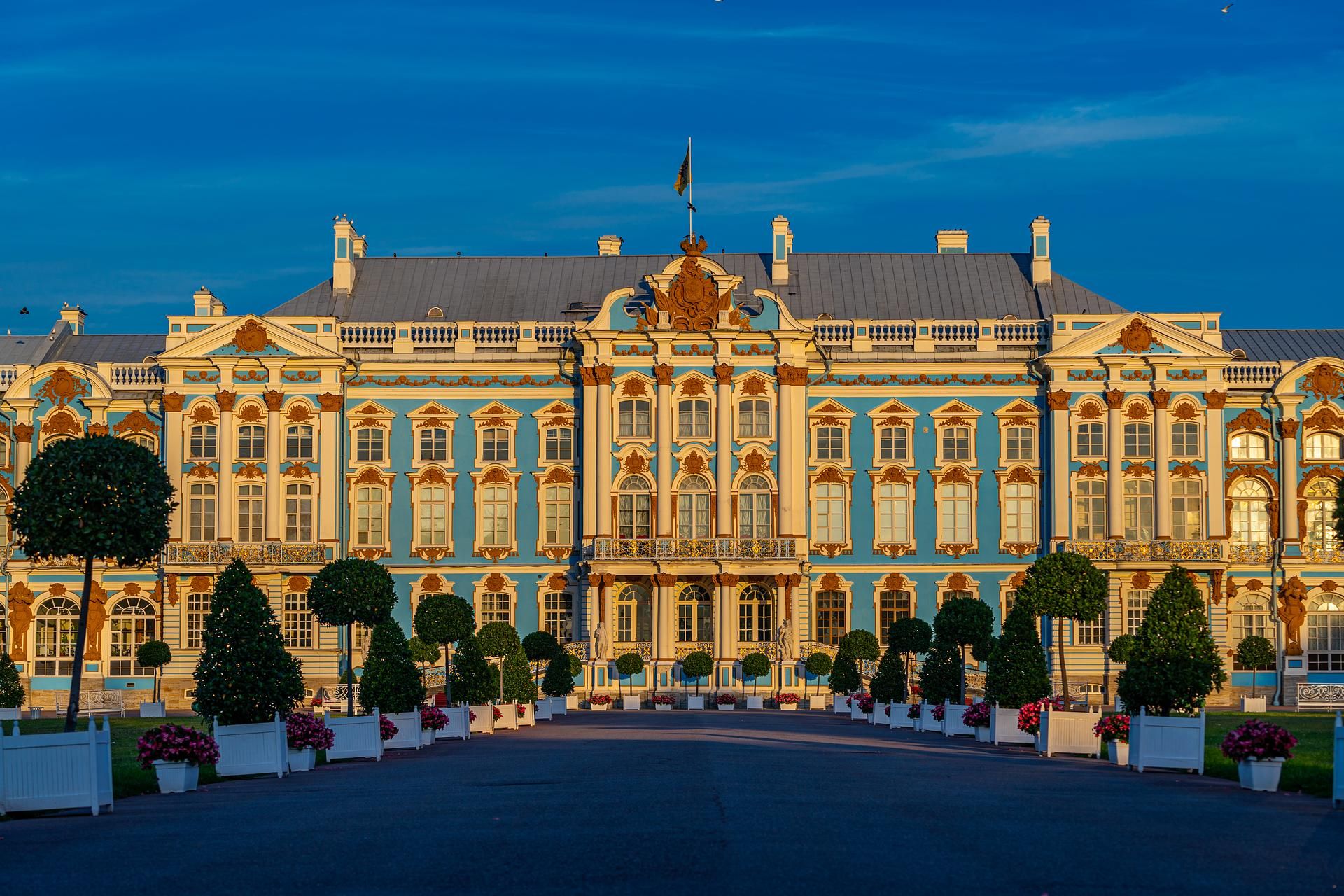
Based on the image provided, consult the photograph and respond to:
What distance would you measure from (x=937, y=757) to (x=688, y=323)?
35.1 m

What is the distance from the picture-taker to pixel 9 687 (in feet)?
181

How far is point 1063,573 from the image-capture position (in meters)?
46.7

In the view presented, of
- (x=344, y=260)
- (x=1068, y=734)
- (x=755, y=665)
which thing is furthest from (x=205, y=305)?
(x=1068, y=734)

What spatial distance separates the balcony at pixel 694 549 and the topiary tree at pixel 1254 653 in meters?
15.6

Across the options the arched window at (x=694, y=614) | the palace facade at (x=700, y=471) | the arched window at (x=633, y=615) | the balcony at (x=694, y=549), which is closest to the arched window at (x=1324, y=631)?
the palace facade at (x=700, y=471)

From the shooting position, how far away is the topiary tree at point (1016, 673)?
128 feet

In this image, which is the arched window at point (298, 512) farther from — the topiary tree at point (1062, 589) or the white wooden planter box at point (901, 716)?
the topiary tree at point (1062, 589)

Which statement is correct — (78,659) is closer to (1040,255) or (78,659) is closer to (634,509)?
(634,509)

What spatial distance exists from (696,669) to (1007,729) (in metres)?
26.4

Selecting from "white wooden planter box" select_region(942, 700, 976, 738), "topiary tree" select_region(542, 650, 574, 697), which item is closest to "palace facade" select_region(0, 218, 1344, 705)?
"topiary tree" select_region(542, 650, 574, 697)

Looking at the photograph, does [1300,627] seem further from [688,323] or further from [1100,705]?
[688,323]

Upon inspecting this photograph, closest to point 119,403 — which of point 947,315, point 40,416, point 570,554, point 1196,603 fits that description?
point 40,416

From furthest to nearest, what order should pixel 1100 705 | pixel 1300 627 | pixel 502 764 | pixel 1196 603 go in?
pixel 1300 627 → pixel 1100 705 → pixel 1196 603 → pixel 502 764

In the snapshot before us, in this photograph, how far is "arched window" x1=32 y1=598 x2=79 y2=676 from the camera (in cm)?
6700
